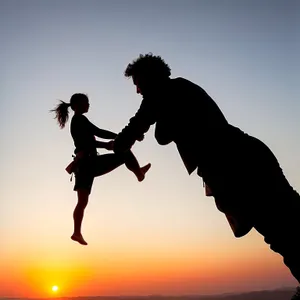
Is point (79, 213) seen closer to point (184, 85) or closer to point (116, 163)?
point (116, 163)

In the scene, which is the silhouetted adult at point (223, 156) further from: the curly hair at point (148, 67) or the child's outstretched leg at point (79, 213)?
the child's outstretched leg at point (79, 213)

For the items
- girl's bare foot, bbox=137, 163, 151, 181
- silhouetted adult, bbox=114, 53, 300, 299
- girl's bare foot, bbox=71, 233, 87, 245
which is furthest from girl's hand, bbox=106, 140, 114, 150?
girl's bare foot, bbox=71, 233, 87, 245

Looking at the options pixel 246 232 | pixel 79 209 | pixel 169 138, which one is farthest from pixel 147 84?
pixel 79 209

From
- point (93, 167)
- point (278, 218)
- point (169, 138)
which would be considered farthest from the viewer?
point (93, 167)

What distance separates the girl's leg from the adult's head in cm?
137

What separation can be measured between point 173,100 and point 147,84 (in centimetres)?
39

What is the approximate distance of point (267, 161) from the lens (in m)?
4.93

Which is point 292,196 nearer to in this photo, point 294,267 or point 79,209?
point 294,267

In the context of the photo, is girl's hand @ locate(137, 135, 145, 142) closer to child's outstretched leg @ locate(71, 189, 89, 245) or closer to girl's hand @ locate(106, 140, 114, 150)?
girl's hand @ locate(106, 140, 114, 150)

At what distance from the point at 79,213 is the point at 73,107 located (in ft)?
4.94

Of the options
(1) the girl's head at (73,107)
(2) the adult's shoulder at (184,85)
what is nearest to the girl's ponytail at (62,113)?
(1) the girl's head at (73,107)

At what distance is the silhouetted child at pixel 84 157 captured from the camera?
21.2 ft

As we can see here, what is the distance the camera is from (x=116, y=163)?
6.62 meters

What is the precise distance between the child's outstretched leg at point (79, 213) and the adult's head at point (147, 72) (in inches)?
77.1
